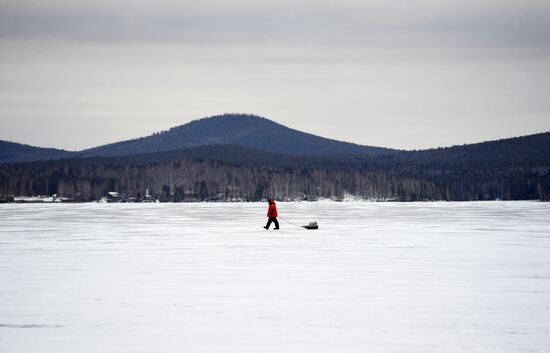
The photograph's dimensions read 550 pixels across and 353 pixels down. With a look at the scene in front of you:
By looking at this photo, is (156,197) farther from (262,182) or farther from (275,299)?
(275,299)

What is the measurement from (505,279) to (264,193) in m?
149

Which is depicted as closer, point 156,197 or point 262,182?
point 156,197

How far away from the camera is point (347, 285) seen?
1524 cm

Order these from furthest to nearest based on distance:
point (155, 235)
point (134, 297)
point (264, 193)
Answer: point (264, 193)
point (155, 235)
point (134, 297)

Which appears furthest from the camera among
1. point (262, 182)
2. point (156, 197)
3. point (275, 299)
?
point (262, 182)

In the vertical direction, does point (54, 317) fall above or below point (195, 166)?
below

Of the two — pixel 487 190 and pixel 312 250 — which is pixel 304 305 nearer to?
pixel 312 250

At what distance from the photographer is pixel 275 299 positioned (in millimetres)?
13359

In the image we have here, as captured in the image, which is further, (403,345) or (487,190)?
(487,190)

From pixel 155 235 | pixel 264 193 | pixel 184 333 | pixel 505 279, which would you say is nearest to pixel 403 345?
pixel 184 333

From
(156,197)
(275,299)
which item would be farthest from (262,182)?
(275,299)

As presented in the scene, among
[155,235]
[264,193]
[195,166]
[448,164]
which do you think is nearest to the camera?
[155,235]

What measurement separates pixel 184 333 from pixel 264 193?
15448 cm

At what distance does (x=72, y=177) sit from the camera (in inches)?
6585
